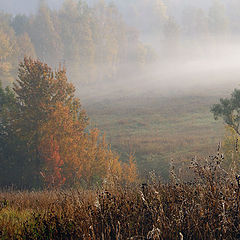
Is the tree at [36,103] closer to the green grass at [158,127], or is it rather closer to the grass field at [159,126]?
the green grass at [158,127]

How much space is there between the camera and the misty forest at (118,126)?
15.0 feet

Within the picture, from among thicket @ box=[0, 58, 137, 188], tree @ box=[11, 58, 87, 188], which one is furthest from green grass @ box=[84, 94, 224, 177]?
tree @ box=[11, 58, 87, 188]

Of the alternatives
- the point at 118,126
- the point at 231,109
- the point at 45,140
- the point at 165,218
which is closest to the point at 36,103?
the point at 45,140

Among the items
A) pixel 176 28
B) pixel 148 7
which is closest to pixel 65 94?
pixel 176 28

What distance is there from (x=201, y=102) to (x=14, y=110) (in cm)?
4115

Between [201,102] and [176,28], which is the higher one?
[176,28]

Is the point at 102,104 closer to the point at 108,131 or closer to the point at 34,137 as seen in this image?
the point at 108,131

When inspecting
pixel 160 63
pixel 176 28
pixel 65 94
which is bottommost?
pixel 65 94

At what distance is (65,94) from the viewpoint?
30.9 m

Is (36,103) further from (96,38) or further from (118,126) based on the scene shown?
(96,38)

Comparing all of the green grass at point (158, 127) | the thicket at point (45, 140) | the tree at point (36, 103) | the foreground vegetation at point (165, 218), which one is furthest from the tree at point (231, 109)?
the foreground vegetation at point (165, 218)

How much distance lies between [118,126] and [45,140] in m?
23.6

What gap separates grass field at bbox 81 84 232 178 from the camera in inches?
1367

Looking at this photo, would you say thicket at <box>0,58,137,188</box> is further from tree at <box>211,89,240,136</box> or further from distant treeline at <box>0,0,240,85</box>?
distant treeline at <box>0,0,240,85</box>
